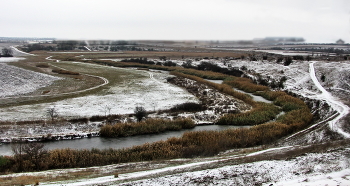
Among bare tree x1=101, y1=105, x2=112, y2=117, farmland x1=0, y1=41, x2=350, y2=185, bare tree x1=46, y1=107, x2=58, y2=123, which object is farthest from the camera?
bare tree x1=101, y1=105, x2=112, y2=117

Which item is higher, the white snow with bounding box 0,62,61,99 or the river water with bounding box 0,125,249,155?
the white snow with bounding box 0,62,61,99

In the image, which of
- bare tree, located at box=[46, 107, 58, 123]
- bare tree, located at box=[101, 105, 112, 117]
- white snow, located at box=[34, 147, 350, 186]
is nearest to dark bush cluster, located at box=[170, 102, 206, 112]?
bare tree, located at box=[101, 105, 112, 117]

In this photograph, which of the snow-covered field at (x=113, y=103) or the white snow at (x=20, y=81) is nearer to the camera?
the snow-covered field at (x=113, y=103)

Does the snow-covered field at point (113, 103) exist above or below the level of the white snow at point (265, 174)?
below

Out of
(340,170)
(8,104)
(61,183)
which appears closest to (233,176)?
(340,170)

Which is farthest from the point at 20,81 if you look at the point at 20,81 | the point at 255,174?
the point at 255,174

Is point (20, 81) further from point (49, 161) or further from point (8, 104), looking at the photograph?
point (49, 161)

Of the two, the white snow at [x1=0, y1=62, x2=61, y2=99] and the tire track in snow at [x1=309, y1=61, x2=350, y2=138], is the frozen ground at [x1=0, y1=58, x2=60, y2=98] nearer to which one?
the white snow at [x1=0, y1=62, x2=61, y2=99]

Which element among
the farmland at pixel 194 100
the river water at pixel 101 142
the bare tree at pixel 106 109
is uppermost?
the farmland at pixel 194 100

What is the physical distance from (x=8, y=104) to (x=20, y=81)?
15.1 meters

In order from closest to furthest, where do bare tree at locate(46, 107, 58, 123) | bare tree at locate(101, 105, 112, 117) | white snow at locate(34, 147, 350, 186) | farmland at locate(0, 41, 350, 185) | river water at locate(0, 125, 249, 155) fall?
white snow at locate(34, 147, 350, 186) → farmland at locate(0, 41, 350, 185) → river water at locate(0, 125, 249, 155) → bare tree at locate(46, 107, 58, 123) → bare tree at locate(101, 105, 112, 117)

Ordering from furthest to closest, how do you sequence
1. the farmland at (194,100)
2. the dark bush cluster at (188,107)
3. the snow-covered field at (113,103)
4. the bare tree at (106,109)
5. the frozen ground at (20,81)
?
the frozen ground at (20,81)
the dark bush cluster at (188,107)
the bare tree at (106,109)
the snow-covered field at (113,103)
the farmland at (194,100)

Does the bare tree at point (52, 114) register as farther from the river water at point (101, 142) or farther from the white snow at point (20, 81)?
the white snow at point (20, 81)

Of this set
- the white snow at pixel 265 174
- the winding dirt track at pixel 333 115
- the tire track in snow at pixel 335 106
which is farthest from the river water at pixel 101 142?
the tire track in snow at pixel 335 106
